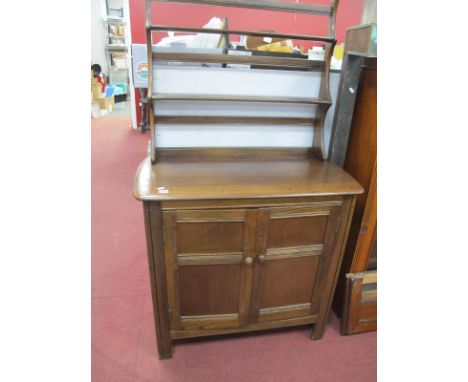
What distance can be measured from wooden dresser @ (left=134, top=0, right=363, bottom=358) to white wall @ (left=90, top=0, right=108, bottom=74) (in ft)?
21.1

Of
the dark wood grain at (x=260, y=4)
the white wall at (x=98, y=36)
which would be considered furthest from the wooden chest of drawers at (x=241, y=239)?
the white wall at (x=98, y=36)

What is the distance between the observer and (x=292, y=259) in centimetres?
139

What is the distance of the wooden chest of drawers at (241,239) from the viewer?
3.92 ft

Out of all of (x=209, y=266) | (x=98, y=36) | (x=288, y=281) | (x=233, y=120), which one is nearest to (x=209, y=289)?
(x=209, y=266)

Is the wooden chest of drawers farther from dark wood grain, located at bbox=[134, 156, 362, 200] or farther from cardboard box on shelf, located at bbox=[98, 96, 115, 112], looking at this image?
Result: cardboard box on shelf, located at bbox=[98, 96, 115, 112]

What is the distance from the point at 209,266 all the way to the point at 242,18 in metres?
4.36

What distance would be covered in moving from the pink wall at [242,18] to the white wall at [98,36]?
8.96 feet

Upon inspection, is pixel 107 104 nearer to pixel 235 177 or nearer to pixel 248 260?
pixel 235 177

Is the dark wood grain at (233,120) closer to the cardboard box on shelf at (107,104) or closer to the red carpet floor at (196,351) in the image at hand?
the red carpet floor at (196,351)

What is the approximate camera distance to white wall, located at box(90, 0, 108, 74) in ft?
21.9
